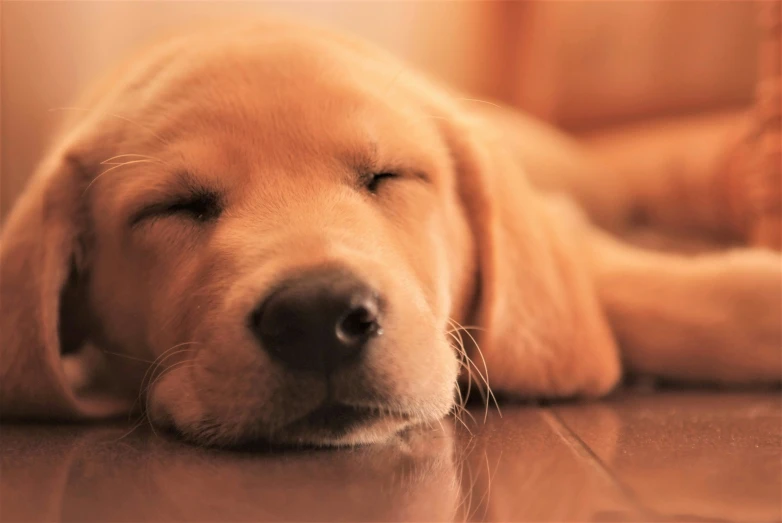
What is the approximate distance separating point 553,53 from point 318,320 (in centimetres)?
411

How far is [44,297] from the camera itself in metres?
1.83

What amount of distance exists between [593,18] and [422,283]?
353 centimetres

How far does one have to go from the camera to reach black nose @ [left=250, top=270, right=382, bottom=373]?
1390 millimetres

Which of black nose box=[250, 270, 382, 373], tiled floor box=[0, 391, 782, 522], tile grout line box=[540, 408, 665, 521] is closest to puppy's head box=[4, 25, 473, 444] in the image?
black nose box=[250, 270, 382, 373]

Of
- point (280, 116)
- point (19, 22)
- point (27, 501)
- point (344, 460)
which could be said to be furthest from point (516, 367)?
point (19, 22)

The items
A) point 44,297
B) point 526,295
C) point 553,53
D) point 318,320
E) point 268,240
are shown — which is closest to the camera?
point 318,320

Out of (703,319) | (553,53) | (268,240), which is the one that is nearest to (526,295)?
(703,319)

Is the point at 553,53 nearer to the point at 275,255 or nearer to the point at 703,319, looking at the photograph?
the point at 703,319

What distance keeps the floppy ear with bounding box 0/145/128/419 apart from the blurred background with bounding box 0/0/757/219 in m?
A: 2.25

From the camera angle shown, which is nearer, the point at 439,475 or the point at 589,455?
the point at 439,475

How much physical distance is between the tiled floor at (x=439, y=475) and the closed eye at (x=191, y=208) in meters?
0.48

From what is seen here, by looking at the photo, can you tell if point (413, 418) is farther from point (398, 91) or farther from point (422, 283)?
point (398, 91)

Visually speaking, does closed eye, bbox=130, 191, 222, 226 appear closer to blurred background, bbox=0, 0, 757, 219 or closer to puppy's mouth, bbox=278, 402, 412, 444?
puppy's mouth, bbox=278, 402, 412, 444

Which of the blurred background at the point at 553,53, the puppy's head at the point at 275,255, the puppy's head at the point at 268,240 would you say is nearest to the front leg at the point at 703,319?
the puppy's head at the point at 275,255
